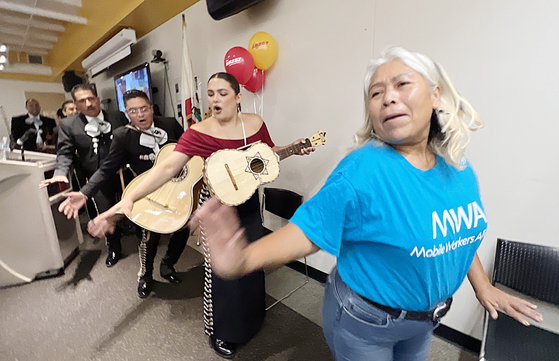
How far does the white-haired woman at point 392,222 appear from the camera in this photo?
66cm

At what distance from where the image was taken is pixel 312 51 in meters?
2.25

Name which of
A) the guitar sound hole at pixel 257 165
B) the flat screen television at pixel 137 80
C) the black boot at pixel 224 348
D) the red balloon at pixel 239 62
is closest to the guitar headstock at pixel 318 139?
the guitar sound hole at pixel 257 165

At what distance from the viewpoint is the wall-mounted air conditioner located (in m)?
4.20

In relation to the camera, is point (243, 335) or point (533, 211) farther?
point (243, 335)

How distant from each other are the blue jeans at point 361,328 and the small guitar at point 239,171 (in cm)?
83

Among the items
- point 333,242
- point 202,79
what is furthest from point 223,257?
point 202,79

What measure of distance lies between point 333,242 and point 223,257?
27 cm

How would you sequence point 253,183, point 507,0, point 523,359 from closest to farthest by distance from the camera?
point 523,359 < point 507,0 < point 253,183

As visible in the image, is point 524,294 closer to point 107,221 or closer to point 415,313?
point 415,313

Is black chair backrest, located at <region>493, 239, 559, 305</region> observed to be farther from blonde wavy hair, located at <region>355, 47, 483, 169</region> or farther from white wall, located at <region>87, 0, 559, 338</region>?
blonde wavy hair, located at <region>355, 47, 483, 169</region>

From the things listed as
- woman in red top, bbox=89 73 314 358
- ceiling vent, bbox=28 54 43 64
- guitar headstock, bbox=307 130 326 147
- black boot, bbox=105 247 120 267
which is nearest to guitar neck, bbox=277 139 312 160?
guitar headstock, bbox=307 130 326 147

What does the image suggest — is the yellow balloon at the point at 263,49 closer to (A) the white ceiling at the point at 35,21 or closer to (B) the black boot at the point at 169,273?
(B) the black boot at the point at 169,273

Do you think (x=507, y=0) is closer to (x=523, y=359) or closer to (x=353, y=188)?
(x=353, y=188)

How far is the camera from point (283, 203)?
7.85 feet
